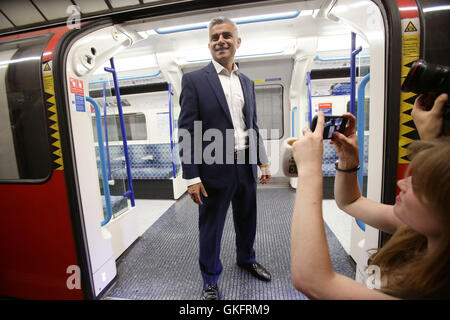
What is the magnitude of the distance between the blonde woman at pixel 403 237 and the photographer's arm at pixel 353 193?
0.18 metres

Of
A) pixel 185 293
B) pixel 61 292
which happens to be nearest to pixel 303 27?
pixel 185 293

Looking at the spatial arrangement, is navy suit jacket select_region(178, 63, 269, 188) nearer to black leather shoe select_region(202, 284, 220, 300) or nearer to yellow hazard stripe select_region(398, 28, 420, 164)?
black leather shoe select_region(202, 284, 220, 300)

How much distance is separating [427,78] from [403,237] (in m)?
0.63

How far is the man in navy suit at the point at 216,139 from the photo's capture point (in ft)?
5.15

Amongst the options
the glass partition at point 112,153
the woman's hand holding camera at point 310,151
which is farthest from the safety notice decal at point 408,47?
the glass partition at point 112,153

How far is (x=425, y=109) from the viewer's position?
0.90 m

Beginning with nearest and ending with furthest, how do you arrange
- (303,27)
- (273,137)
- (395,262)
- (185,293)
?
(395,262), (185,293), (303,27), (273,137)

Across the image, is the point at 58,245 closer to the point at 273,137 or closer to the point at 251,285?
the point at 251,285

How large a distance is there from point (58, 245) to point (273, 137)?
4307 millimetres

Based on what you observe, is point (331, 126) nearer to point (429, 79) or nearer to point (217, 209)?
point (429, 79)

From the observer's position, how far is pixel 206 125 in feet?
5.35

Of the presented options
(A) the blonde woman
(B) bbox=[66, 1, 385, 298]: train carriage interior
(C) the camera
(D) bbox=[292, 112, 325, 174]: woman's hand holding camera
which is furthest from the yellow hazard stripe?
(D) bbox=[292, 112, 325, 174]: woman's hand holding camera

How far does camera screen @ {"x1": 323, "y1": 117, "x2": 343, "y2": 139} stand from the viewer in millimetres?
808

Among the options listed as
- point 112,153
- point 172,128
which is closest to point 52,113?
point 112,153
